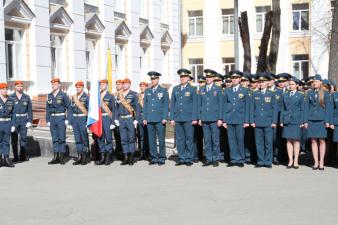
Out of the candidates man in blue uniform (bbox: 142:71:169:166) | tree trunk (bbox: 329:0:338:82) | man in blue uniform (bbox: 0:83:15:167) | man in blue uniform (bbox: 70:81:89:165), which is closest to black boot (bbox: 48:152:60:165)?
man in blue uniform (bbox: 70:81:89:165)

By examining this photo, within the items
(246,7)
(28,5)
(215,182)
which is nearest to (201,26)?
(246,7)

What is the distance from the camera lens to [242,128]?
12.2m

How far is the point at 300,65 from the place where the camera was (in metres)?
35.9

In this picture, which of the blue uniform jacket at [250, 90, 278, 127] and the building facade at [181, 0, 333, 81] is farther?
the building facade at [181, 0, 333, 81]

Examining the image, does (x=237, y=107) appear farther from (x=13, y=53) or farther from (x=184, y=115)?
A: (x=13, y=53)

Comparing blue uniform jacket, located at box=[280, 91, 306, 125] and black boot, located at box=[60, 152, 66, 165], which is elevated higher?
blue uniform jacket, located at box=[280, 91, 306, 125]

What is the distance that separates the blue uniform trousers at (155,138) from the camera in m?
12.6

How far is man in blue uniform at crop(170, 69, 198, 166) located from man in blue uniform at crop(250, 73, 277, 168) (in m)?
1.30

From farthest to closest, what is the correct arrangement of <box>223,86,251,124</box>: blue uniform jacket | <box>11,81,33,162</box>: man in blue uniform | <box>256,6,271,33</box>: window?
<box>256,6,271,33</box>: window, <box>11,81,33,162</box>: man in blue uniform, <box>223,86,251,124</box>: blue uniform jacket

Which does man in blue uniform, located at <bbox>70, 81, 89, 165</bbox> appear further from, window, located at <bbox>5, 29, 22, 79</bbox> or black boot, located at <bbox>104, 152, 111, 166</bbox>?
window, located at <bbox>5, 29, 22, 79</bbox>

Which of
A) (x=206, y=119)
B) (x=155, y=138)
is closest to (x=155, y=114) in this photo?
(x=155, y=138)

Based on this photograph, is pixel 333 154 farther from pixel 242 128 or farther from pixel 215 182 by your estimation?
pixel 215 182

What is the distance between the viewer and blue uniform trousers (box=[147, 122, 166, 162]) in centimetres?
1260

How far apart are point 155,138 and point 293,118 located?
309 centimetres
